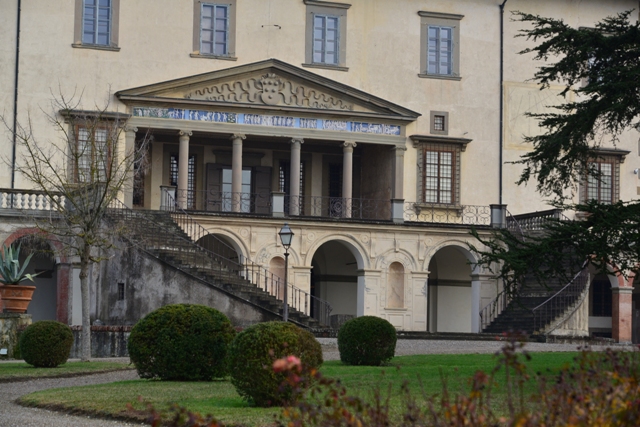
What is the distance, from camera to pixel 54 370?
2183cm

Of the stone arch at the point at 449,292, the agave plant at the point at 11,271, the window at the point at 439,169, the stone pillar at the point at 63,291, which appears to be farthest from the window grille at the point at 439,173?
the agave plant at the point at 11,271

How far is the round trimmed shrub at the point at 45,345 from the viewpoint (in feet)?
74.5

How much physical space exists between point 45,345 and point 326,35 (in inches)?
807

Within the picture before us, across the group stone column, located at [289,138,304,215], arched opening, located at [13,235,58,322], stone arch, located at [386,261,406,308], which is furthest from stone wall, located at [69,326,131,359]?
stone arch, located at [386,261,406,308]

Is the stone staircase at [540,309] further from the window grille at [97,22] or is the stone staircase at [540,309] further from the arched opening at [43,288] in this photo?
the window grille at [97,22]

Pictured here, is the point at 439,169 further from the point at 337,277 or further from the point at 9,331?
the point at 9,331

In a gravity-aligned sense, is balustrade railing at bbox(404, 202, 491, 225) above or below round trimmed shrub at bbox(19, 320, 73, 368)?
above

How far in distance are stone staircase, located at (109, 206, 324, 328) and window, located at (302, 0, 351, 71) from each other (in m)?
9.00

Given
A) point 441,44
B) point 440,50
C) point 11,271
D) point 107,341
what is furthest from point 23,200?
point 441,44

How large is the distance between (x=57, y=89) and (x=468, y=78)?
14.6 meters

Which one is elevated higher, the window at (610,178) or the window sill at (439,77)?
the window sill at (439,77)

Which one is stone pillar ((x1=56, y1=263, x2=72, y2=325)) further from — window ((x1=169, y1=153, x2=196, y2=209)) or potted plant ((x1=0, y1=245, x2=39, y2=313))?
potted plant ((x1=0, y1=245, x2=39, y2=313))

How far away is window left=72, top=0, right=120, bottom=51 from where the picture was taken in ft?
124

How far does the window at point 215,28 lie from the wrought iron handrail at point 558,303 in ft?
43.9
